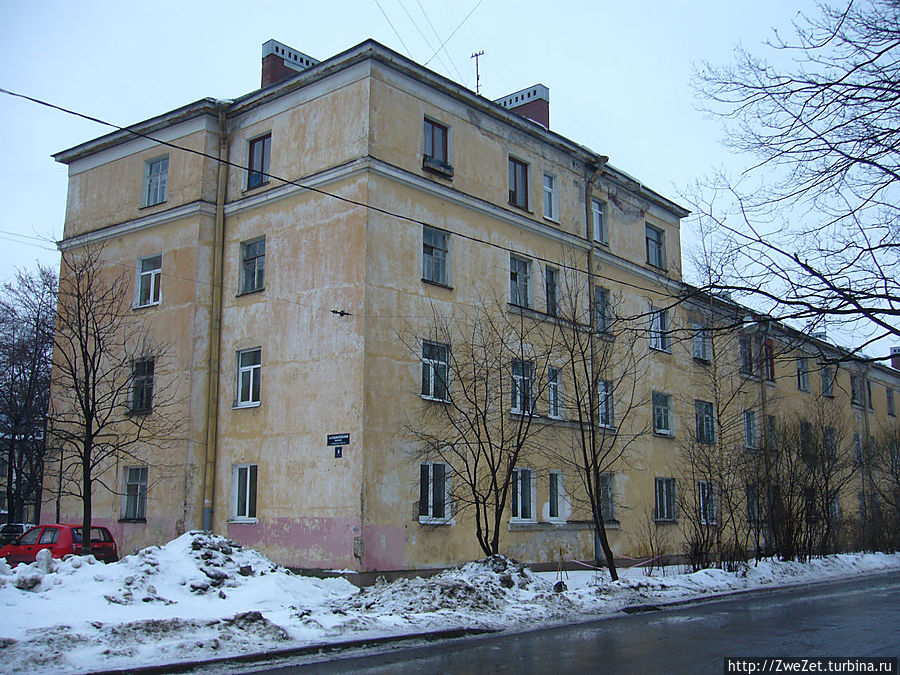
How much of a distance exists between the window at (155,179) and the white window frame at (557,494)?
1412 centimetres

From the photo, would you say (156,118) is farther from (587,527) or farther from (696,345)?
(696,345)

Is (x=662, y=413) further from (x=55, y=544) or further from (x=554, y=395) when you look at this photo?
(x=55, y=544)

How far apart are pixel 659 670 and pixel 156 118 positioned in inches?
844

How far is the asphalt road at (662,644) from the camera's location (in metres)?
9.80


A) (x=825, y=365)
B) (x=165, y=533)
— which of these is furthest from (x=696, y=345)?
(x=825, y=365)

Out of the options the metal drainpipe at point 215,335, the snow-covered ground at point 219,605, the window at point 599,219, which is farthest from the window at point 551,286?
the metal drainpipe at point 215,335

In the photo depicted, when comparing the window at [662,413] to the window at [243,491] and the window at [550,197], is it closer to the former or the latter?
the window at [550,197]

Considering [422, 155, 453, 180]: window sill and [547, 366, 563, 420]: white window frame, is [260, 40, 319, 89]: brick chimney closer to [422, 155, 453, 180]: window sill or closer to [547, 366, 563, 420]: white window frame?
[422, 155, 453, 180]: window sill

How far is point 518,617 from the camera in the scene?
1455 cm

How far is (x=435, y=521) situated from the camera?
20.2 metres

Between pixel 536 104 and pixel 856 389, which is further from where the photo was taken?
pixel 856 389

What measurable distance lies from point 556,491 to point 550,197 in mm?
9031

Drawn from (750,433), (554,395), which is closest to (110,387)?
(554,395)

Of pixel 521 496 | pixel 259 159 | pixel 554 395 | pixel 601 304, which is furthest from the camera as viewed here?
pixel 601 304
